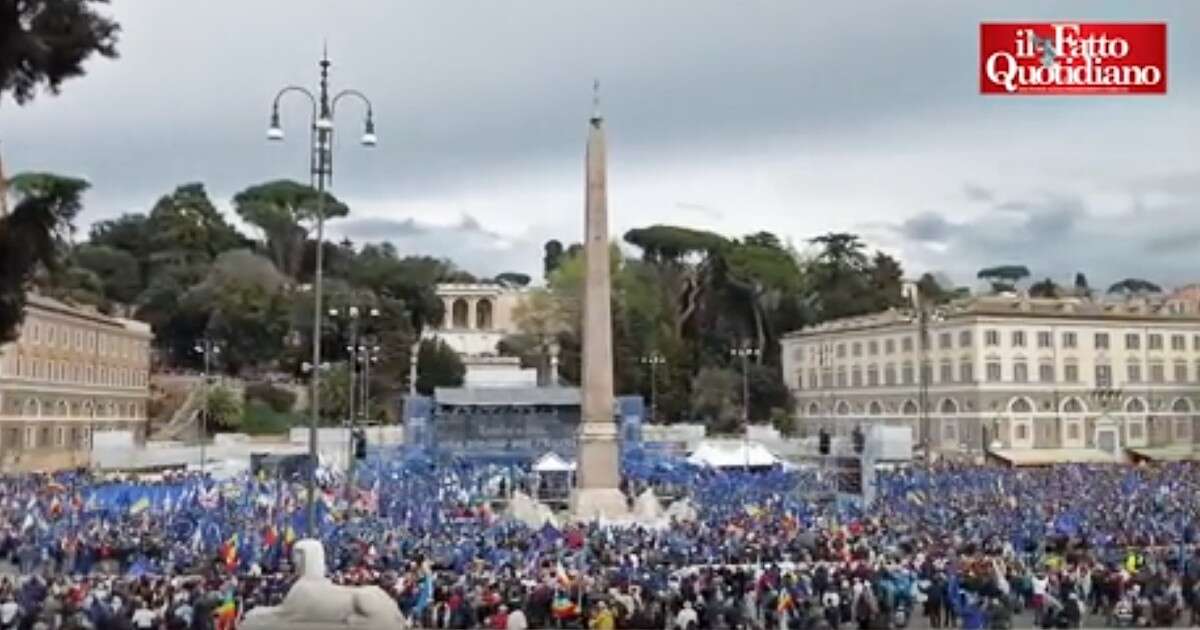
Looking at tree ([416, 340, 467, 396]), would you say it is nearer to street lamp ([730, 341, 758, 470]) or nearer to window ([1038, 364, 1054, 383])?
street lamp ([730, 341, 758, 470])

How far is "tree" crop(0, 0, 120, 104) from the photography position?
10.8 meters

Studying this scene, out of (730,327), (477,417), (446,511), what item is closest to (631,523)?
(446,511)

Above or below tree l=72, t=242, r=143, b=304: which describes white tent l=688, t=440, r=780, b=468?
below

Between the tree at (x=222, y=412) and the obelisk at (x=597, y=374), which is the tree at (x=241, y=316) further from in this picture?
the obelisk at (x=597, y=374)

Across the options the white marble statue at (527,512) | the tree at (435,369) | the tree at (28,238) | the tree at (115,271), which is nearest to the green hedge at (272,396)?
the tree at (435,369)

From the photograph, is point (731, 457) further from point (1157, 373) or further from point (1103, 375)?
point (1157, 373)

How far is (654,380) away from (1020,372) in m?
23.1

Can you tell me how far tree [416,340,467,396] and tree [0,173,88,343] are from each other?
241 feet

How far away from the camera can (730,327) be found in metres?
98.4

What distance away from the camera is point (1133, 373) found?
76688 millimetres

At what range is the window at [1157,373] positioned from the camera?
7711 cm

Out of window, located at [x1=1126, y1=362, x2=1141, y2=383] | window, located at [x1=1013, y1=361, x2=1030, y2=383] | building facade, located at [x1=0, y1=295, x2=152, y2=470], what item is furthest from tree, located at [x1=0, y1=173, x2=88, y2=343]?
window, located at [x1=1126, y1=362, x2=1141, y2=383]

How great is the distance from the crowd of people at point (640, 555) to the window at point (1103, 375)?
114 feet

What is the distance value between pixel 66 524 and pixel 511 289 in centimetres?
9675
